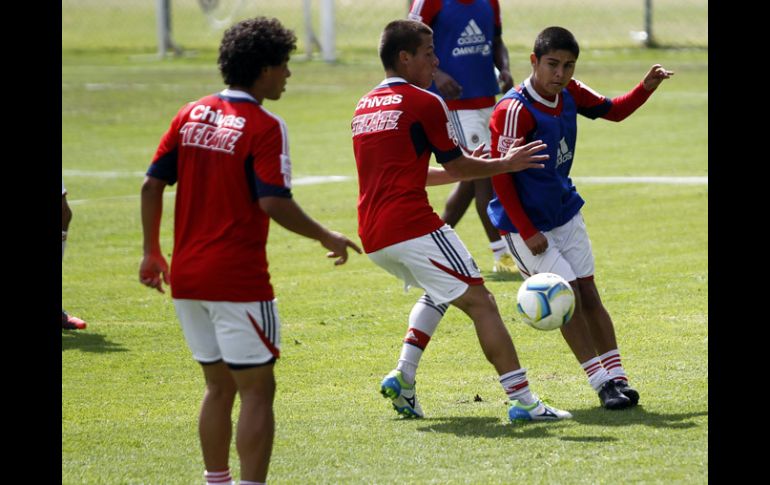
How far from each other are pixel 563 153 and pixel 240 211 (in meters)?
2.66

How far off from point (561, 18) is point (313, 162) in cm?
2942

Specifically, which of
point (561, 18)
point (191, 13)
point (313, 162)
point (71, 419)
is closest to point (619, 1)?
point (561, 18)

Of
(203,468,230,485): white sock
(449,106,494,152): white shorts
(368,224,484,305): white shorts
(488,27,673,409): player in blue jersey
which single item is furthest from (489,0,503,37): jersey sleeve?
(203,468,230,485): white sock

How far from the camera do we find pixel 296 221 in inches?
215

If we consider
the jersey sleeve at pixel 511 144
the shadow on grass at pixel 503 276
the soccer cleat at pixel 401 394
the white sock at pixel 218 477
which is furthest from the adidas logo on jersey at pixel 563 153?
the shadow on grass at pixel 503 276

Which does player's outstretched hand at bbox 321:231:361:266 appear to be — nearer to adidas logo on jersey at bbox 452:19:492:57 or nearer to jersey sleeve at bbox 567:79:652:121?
jersey sleeve at bbox 567:79:652:121

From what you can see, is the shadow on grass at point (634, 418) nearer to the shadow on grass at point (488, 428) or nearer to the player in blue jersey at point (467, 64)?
the shadow on grass at point (488, 428)

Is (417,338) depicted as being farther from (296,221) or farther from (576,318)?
(296,221)

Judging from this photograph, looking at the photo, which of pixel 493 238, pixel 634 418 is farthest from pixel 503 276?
pixel 634 418

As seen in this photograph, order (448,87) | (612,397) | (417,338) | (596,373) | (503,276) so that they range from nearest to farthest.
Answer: (612,397)
(596,373)
(417,338)
(448,87)
(503,276)

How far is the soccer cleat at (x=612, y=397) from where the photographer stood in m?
7.14

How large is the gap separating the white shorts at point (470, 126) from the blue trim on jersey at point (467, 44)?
16 cm

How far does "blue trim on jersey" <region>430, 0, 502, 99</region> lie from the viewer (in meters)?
12.1

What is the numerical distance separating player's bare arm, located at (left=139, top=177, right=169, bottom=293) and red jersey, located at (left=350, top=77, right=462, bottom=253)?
153 cm
